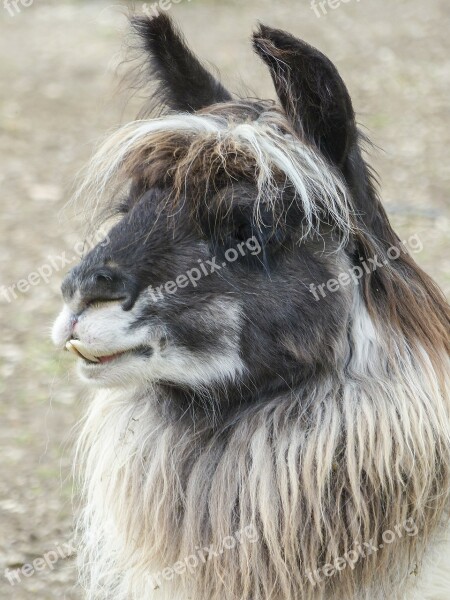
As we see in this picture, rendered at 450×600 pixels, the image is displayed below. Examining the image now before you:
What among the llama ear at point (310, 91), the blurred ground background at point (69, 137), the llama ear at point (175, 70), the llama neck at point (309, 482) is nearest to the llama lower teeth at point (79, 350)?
the llama neck at point (309, 482)

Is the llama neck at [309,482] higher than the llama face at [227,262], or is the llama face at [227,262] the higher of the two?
the llama face at [227,262]

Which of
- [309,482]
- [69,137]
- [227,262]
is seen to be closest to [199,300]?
[227,262]

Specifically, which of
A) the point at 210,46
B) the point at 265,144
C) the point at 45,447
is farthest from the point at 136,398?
the point at 210,46

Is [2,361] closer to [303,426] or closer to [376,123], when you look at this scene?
[303,426]

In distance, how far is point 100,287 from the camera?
2.83 m

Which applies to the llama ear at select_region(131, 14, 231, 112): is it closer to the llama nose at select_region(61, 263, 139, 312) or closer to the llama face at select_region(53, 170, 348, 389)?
the llama face at select_region(53, 170, 348, 389)

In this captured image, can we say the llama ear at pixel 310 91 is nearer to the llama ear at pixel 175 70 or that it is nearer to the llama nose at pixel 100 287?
the llama ear at pixel 175 70

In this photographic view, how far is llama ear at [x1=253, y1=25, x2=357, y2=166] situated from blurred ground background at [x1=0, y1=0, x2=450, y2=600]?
36.7 inches

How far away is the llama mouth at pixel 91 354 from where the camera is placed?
114 inches

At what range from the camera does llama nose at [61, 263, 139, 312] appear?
9.30 feet

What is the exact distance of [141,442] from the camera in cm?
333

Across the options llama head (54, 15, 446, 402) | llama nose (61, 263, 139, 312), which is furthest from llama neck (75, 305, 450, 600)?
llama nose (61, 263, 139, 312)

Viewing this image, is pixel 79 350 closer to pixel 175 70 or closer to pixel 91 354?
pixel 91 354

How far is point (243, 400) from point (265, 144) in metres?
0.83
